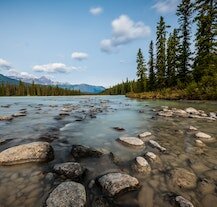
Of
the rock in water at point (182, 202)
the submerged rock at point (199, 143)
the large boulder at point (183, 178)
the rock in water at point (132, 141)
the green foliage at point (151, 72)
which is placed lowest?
the large boulder at point (183, 178)

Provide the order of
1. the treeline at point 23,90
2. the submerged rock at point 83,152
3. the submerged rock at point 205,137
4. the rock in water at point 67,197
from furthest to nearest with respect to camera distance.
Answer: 1. the treeline at point 23,90
2. the submerged rock at point 205,137
3. the submerged rock at point 83,152
4. the rock in water at point 67,197

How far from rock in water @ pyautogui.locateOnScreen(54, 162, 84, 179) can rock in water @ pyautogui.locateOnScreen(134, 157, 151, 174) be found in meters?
1.31

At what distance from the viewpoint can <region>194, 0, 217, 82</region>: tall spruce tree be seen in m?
25.0

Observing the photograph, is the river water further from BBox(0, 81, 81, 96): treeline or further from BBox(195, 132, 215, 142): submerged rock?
BBox(0, 81, 81, 96): treeline

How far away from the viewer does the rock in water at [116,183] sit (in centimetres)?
347

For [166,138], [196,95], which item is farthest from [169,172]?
[196,95]

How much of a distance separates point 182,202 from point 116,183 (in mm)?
1182

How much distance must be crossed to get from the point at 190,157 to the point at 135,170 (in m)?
1.84

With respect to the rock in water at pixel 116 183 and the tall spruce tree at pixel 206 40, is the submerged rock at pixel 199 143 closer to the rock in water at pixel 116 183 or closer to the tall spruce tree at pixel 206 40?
the rock in water at pixel 116 183

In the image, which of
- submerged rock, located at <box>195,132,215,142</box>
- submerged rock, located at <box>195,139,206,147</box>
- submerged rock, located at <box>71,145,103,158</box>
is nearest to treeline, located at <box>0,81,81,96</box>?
submerged rock, located at <box>71,145,103,158</box>

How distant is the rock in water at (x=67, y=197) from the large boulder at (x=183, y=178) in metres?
1.93

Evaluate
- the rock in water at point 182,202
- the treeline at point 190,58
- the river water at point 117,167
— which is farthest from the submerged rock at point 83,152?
the treeline at point 190,58

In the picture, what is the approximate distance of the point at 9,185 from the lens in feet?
12.1

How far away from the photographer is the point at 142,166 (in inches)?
176
